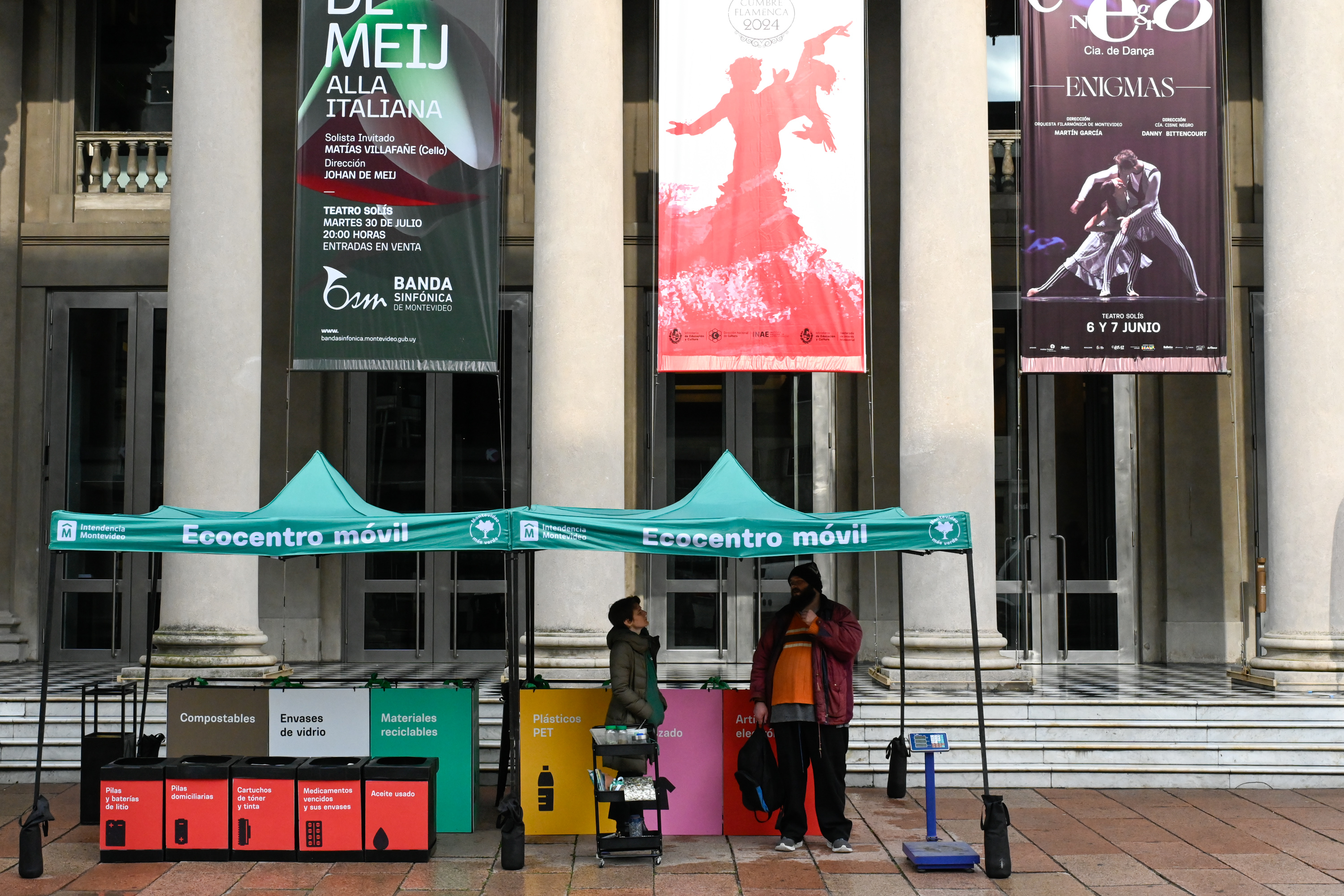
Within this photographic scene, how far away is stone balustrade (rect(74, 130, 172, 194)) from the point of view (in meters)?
19.0

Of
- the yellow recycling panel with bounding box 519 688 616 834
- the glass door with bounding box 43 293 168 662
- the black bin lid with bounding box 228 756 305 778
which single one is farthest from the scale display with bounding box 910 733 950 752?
the glass door with bounding box 43 293 168 662

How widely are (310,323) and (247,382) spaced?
120 centimetres

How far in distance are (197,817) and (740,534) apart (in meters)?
4.57

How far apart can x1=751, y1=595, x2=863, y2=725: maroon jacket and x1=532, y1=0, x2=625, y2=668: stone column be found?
463 cm

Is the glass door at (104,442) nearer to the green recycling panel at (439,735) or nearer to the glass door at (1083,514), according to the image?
the green recycling panel at (439,735)

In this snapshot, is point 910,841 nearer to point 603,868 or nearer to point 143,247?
point 603,868

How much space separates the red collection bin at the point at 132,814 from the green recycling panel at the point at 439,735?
173cm

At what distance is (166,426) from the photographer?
15.0 m

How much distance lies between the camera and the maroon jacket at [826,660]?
984cm

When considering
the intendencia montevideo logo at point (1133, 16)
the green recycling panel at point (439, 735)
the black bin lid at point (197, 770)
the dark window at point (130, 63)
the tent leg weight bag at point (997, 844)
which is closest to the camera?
the tent leg weight bag at point (997, 844)

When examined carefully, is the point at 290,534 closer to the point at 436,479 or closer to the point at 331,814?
the point at 331,814

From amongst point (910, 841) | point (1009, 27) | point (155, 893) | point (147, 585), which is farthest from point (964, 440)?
point (147, 585)

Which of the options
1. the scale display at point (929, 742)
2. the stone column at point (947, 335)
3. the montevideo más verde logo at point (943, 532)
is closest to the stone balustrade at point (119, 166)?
the stone column at point (947, 335)

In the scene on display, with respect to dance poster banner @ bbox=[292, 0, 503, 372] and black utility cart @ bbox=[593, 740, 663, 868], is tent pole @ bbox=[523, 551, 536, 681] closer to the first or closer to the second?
black utility cart @ bbox=[593, 740, 663, 868]
